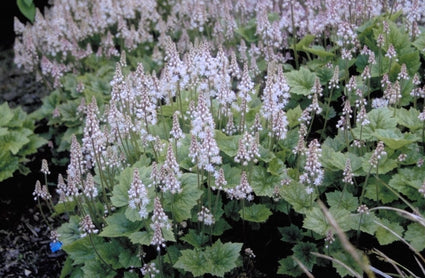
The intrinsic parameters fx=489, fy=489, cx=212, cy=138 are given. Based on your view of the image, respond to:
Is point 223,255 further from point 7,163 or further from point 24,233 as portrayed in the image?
point 7,163

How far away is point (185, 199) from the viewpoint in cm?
346

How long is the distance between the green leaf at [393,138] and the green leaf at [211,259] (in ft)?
4.20

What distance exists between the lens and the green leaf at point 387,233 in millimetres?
3252

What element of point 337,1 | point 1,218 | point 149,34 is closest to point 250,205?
point 337,1

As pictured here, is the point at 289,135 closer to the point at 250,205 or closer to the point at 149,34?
the point at 250,205

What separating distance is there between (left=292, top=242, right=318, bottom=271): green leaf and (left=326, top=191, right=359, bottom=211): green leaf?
34 centimetres

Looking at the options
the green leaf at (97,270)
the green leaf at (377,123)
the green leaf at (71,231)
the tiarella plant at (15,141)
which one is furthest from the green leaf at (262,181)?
the tiarella plant at (15,141)

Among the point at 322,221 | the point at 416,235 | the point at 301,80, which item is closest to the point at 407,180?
the point at 416,235

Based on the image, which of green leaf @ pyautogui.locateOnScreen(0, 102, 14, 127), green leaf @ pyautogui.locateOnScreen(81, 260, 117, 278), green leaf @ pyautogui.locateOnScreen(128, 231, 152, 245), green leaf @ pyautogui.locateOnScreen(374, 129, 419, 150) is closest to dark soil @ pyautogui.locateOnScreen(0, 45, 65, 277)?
green leaf @ pyautogui.locateOnScreen(0, 102, 14, 127)

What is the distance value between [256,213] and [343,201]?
0.64m

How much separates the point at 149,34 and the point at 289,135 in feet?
10.7

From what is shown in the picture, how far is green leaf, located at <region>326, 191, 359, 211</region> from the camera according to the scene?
352 centimetres

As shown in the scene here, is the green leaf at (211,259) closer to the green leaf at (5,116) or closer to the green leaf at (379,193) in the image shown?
A: the green leaf at (379,193)

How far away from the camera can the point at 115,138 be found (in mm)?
4141
